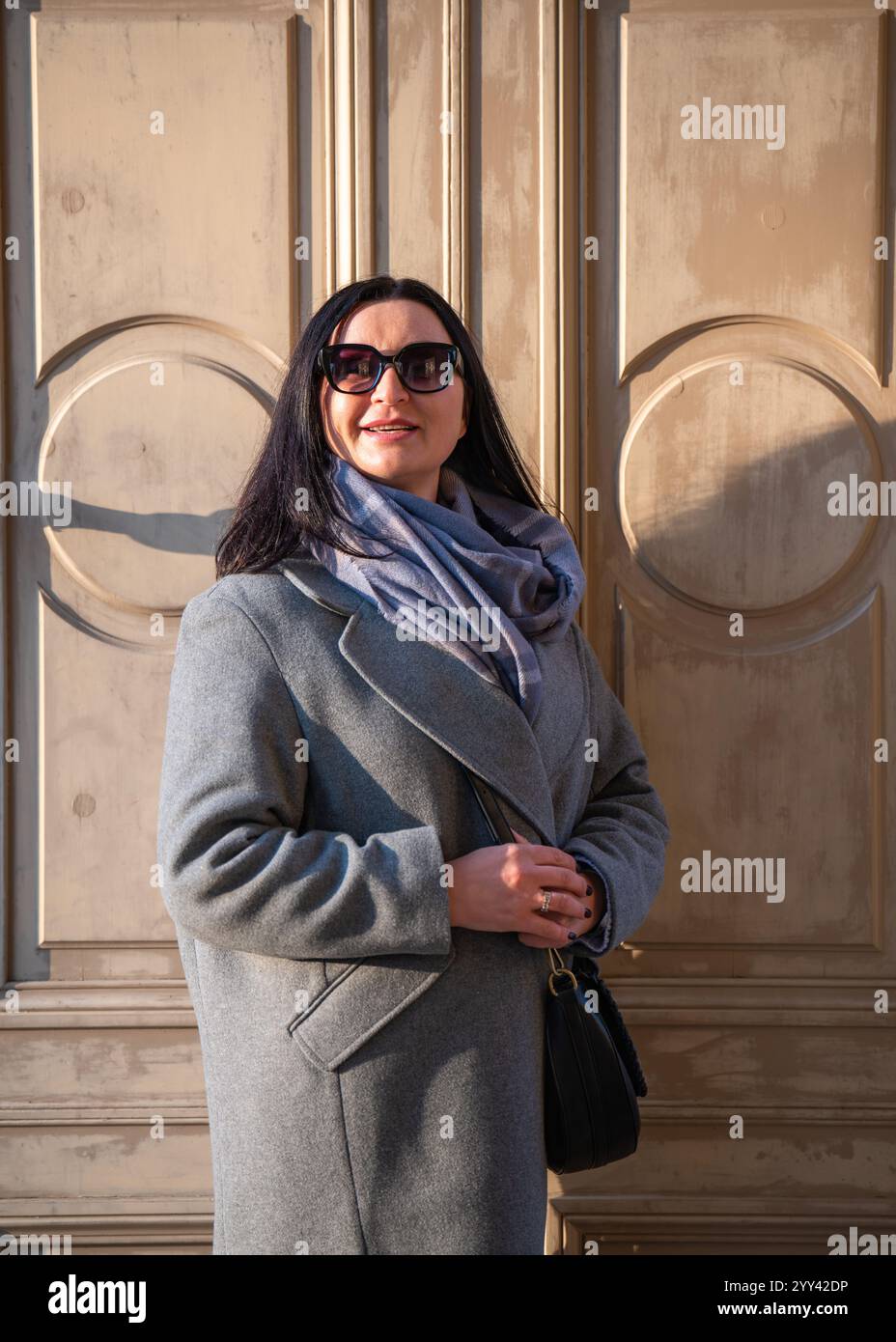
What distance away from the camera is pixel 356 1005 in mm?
1487

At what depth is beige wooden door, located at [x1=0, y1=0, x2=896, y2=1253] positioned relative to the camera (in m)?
2.17

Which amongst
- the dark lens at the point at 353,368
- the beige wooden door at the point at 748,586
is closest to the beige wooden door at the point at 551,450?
the beige wooden door at the point at 748,586

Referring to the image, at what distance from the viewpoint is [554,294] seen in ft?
7.11

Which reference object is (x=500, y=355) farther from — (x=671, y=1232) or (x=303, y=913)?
(x=671, y=1232)

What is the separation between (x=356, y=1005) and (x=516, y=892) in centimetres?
25

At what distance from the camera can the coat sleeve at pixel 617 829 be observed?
5.30ft

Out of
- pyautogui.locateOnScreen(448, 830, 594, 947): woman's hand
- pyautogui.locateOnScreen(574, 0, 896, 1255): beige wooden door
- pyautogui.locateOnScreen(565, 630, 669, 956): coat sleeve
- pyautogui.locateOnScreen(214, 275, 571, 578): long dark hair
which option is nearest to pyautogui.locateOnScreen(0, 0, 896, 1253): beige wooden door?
pyautogui.locateOnScreen(574, 0, 896, 1255): beige wooden door

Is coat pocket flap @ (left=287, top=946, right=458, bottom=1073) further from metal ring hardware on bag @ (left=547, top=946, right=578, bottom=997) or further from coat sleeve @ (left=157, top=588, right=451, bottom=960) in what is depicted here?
metal ring hardware on bag @ (left=547, top=946, right=578, bottom=997)

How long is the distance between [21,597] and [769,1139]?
1.76m

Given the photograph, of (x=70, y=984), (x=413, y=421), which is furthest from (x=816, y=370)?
(x=70, y=984)

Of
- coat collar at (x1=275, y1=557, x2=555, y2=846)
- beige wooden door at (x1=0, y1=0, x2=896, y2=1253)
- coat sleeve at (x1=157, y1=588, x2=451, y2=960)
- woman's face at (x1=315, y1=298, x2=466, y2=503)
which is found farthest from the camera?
beige wooden door at (x1=0, y1=0, x2=896, y2=1253)

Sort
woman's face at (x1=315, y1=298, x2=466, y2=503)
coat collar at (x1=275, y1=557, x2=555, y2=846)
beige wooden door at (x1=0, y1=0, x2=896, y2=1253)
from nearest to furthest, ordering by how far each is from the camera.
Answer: coat collar at (x1=275, y1=557, x2=555, y2=846) < woman's face at (x1=315, y1=298, x2=466, y2=503) < beige wooden door at (x1=0, y1=0, x2=896, y2=1253)

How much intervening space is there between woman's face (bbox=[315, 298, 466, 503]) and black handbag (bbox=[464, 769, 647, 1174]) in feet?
1.48

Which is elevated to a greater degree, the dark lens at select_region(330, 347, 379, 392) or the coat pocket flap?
the dark lens at select_region(330, 347, 379, 392)
